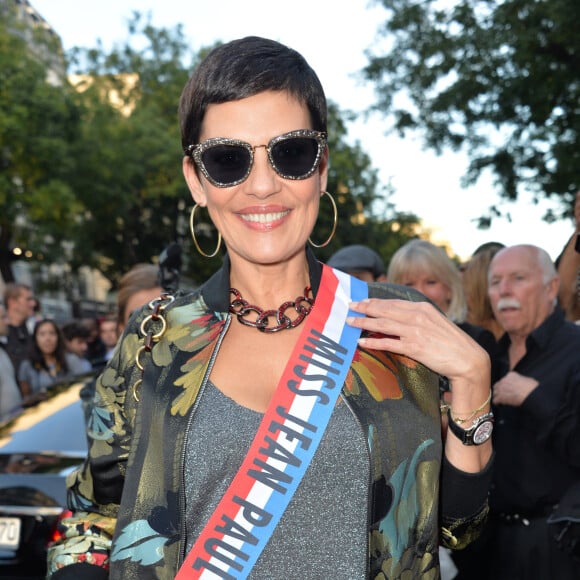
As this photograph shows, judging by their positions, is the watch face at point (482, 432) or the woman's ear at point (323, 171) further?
the woman's ear at point (323, 171)

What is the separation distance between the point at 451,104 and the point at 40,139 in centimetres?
1055

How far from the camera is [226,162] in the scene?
1938 mm

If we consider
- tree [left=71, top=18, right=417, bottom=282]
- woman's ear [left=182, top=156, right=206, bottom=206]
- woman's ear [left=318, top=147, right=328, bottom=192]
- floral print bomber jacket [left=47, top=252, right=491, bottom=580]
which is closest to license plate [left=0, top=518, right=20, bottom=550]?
floral print bomber jacket [left=47, top=252, right=491, bottom=580]

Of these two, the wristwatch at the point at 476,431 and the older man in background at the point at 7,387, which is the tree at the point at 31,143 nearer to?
the older man in background at the point at 7,387

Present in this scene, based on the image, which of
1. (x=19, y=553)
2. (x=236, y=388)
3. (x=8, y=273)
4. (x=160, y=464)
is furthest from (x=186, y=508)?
(x=8, y=273)

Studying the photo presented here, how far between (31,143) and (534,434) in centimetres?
1864

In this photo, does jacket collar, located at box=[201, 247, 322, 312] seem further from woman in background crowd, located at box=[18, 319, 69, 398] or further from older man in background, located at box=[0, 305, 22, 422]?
woman in background crowd, located at box=[18, 319, 69, 398]

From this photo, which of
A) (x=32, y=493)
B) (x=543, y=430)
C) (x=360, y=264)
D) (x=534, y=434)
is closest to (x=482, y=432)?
(x=543, y=430)

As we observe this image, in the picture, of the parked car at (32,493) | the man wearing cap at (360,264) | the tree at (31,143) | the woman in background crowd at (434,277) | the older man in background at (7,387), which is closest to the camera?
the parked car at (32,493)

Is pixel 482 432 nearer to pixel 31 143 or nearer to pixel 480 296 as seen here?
pixel 480 296

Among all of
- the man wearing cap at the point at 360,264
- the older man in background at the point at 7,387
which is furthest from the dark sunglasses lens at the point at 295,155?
the older man in background at the point at 7,387

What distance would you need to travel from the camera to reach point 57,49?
25.9m

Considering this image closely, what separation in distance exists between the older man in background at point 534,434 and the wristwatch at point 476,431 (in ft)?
5.38

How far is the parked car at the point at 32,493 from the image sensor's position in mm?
3836
